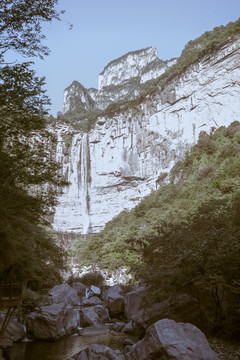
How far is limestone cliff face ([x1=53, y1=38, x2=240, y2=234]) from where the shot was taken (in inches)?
1307

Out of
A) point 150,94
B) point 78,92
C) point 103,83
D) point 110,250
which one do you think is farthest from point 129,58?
point 110,250

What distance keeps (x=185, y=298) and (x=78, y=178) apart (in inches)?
1357

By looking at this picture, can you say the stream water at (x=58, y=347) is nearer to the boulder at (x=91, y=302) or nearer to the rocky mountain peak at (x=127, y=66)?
the boulder at (x=91, y=302)

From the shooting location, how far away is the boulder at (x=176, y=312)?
358 inches

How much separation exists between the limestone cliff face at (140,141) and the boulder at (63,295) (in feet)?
74.1

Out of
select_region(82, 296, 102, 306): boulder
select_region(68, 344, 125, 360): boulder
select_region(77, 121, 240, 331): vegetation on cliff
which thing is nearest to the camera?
select_region(68, 344, 125, 360): boulder

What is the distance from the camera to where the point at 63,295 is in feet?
56.1

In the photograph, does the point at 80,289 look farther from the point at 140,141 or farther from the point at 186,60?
the point at 186,60

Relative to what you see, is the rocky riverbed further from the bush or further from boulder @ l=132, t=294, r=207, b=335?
the bush

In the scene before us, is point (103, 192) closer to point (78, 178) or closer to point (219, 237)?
point (78, 178)

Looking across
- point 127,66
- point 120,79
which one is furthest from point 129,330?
point 127,66

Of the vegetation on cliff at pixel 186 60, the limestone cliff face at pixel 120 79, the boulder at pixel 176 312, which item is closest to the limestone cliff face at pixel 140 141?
the vegetation on cliff at pixel 186 60

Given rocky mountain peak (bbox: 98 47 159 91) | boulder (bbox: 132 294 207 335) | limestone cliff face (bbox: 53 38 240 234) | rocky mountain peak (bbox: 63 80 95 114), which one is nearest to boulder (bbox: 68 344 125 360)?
boulder (bbox: 132 294 207 335)

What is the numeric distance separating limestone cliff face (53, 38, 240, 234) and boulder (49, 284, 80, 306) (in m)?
22.6
